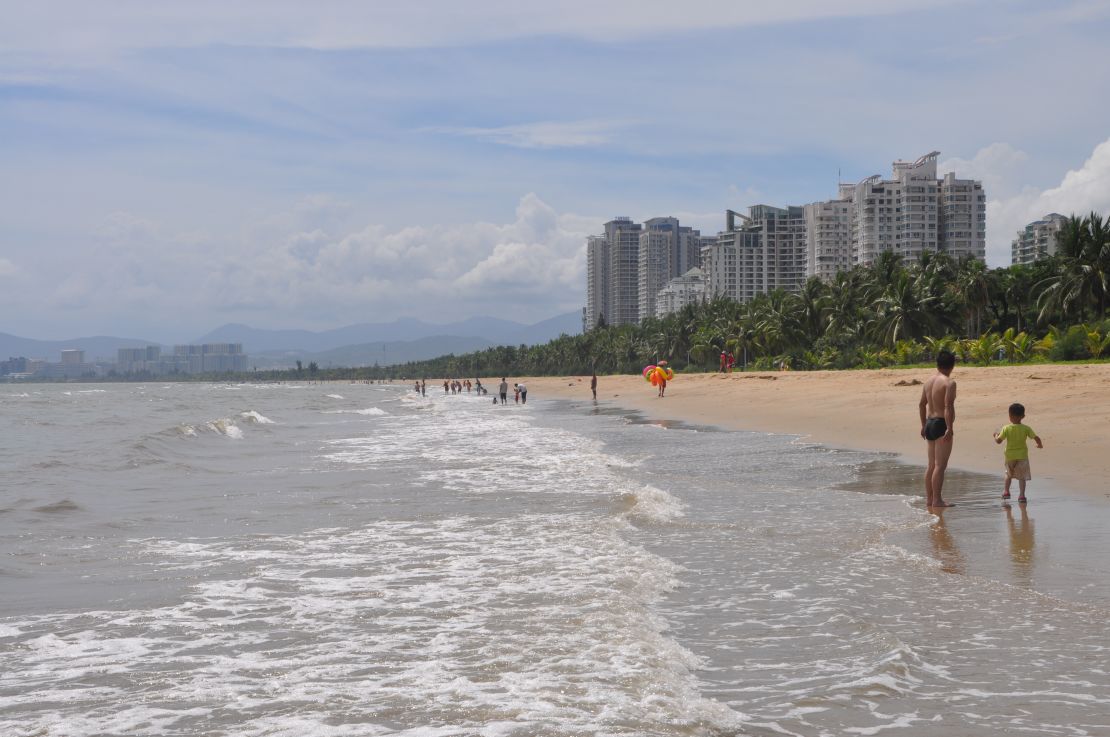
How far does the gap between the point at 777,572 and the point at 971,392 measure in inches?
859

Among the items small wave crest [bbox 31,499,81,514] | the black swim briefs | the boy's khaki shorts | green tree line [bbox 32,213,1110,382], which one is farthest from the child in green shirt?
green tree line [bbox 32,213,1110,382]

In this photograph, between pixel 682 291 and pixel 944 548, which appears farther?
pixel 682 291

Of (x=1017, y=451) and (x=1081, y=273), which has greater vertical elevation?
Result: (x=1081, y=273)

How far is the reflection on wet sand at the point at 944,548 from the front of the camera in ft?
24.5

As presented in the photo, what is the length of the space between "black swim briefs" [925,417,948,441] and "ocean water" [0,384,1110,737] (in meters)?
0.85

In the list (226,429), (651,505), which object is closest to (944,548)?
(651,505)

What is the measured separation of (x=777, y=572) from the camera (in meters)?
7.59

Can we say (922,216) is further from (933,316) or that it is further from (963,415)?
(963,415)

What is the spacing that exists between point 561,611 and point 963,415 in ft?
58.9

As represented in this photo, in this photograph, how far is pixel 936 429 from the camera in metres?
10.6

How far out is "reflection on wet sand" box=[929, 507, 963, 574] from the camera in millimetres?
7477

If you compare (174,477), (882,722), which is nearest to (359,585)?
(882,722)

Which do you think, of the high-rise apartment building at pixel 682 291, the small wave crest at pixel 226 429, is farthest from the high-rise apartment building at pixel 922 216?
the small wave crest at pixel 226 429

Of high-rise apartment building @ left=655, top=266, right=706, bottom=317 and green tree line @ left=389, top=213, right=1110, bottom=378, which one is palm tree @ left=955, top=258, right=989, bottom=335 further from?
high-rise apartment building @ left=655, top=266, right=706, bottom=317
